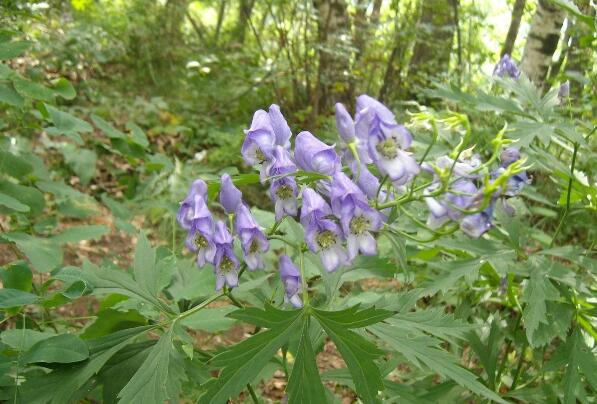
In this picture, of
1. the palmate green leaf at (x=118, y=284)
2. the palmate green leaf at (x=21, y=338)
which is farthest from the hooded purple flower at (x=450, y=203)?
the palmate green leaf at (x=21, y=338)

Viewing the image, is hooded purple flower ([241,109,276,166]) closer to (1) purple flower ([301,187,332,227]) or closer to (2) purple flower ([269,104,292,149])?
(2) purple flower ([269,104,292,149])

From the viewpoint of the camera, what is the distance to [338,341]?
1.34 m

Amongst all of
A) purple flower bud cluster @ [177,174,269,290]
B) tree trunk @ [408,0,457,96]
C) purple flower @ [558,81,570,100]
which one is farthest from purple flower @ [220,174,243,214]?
tree trunk @ [408,0,457,96]

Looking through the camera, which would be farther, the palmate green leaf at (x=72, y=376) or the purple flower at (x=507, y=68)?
the purple flower at (x=507, y=68)

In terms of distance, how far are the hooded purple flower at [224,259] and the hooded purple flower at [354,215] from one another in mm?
278

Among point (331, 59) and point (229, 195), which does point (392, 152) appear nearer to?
point (229, 195)

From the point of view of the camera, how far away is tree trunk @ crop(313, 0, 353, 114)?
5984mm

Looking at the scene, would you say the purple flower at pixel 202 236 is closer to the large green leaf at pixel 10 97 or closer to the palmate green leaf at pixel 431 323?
the palmate green leaf at pixel 431 323

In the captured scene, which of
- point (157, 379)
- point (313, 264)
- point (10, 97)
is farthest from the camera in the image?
point (10, 97)

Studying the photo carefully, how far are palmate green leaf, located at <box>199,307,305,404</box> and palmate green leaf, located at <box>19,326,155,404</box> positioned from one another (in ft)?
1.05

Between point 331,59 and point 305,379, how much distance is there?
511cm

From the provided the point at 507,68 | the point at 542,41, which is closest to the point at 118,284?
the point at 507,68

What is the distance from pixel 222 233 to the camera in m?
1.39

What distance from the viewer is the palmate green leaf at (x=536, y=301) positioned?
183 cm
